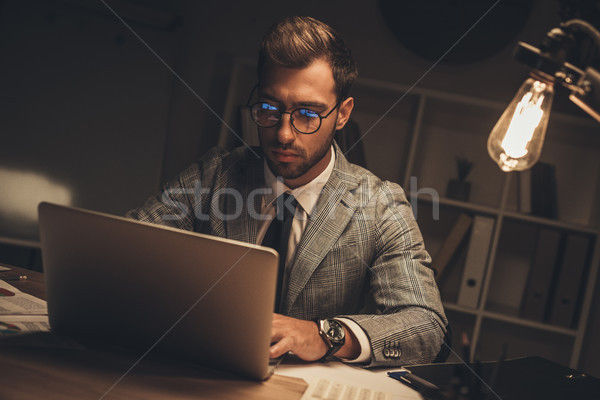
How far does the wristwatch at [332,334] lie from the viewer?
926 millimetres

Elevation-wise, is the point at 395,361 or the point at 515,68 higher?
the point at 515,68

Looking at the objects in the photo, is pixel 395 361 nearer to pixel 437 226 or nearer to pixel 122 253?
pixel 122 253

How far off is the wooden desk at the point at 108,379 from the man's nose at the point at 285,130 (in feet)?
2.11

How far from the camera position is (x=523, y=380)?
0.90m

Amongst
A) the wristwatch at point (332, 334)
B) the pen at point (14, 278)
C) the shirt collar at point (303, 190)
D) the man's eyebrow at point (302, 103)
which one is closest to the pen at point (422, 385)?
the wristwatch at point (332, 334)

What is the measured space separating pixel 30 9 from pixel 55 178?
29.1 inches

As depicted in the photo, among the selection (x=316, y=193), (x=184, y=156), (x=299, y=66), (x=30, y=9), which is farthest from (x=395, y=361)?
(x=30, y=9)

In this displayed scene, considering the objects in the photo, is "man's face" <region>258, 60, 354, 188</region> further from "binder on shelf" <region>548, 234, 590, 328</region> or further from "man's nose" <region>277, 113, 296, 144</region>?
"binder on shelf" <region>548, 234, 590, 328</region>

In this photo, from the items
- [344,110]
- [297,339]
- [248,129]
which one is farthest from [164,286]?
[248,129]

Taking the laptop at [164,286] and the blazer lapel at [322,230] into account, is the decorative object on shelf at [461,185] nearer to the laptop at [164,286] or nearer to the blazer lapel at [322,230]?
the blazer lapel at [322,230]

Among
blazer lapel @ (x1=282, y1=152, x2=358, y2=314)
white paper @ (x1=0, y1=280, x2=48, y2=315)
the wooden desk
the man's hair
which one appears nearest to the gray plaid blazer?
blazer lapel @ (x1=282, y1=152, x2=358, y2=314)

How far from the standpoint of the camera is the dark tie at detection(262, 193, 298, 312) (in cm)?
129

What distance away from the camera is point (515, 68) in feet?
7.86

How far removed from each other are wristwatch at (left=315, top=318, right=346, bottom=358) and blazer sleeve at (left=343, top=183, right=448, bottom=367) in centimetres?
6
